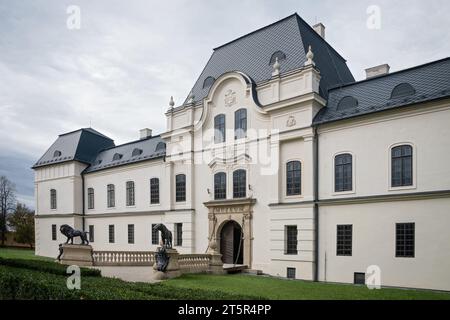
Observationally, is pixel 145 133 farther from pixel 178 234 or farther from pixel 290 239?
pixel 290 239

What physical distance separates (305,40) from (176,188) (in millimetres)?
14094

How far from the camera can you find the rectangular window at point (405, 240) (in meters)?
16.4

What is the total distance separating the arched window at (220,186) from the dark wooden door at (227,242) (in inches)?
77.3

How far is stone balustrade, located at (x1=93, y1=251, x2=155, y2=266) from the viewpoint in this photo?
65.7ft

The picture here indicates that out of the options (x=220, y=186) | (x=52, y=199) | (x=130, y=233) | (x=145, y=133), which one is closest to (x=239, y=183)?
(x=220, y=186)

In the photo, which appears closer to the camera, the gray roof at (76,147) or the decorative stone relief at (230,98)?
the decorative stone relief at (230,98)

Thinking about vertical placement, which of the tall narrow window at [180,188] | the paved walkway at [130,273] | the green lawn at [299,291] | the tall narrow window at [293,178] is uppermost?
the tall narrow window at [180,188]

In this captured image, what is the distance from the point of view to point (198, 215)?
81.8ft

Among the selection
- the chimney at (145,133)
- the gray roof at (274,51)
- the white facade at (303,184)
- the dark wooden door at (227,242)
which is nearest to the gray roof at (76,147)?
the chimney at (145,133)

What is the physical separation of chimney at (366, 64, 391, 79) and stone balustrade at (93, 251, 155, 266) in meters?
18.7

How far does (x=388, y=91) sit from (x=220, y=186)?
11915mm

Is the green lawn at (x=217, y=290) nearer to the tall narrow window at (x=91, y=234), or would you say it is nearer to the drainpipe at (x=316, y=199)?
the drainpipe at (x=316, y=199)

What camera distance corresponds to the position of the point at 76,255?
1955 centimetres
